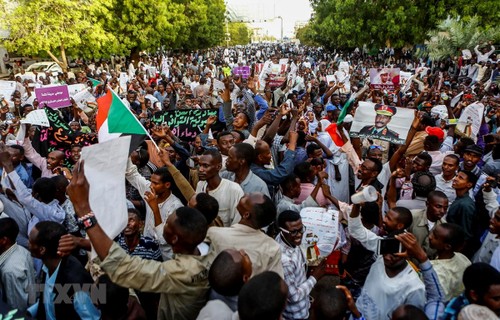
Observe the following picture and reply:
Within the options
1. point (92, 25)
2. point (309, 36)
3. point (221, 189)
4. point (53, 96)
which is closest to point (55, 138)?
point (53, 96)

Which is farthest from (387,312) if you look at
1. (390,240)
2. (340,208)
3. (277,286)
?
(340,208)

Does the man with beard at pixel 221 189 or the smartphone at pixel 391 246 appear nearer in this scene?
the smartphone at pixel 391 246

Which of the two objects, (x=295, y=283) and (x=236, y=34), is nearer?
(x=295, y=283)

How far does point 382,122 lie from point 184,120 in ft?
9.42

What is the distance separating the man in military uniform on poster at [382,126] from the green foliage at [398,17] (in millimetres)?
17831

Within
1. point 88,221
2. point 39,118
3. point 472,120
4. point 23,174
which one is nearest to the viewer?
point 88,221

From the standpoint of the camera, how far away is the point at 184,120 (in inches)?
233

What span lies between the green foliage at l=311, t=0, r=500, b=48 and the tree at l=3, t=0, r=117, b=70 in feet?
47.4

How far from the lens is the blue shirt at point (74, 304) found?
8.06ft

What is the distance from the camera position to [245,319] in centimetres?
188

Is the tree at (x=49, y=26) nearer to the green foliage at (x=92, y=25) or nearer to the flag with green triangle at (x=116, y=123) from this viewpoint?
the green foliage at (x=92, y=25)

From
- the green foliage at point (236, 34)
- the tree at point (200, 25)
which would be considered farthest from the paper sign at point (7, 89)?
the green foliage at point (236, 34)

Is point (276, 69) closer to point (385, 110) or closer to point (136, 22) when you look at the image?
point (385, 110)

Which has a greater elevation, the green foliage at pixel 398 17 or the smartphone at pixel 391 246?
the smartphone at pixel 391 246
